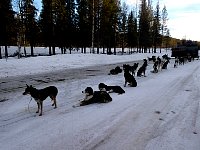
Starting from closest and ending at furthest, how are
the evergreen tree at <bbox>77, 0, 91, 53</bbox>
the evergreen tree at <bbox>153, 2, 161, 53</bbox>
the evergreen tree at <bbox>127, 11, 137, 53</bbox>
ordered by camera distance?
the evergreen tree at <bbox>77, 0, 91, 53</bbox>
the evergreen tree at <bbox>127, 11, 137, 53</bbox>
the evergreen tree at <bbox>153, 2, 161, 53</bbox>

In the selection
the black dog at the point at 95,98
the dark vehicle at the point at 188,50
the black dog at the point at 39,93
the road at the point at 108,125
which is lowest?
the road at the point at 108,125

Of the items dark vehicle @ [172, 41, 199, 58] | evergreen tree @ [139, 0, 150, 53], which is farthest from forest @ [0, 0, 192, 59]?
dark vehicle @ [172, 41, 199, 58]

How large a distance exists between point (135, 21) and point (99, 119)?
230ft

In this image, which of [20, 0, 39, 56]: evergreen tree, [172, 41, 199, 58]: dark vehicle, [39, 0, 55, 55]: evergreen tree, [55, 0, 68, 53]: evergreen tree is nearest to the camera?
[172, 41, 199, 58]: dark vehicle

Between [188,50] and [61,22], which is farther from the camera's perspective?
[61,22]

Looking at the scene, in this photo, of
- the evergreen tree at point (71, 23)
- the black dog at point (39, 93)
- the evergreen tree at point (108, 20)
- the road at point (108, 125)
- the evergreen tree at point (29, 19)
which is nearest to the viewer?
the road at point (108, 125)

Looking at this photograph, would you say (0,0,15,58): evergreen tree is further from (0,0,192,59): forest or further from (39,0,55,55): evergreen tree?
(39,0,55,55): evergreen tree

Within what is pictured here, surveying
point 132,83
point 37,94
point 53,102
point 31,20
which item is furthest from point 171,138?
point 31,20

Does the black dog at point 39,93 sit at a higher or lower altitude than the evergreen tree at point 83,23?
lower

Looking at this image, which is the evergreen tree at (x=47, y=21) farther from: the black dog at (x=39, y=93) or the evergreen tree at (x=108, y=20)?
the black dog at (x=39, y=93)

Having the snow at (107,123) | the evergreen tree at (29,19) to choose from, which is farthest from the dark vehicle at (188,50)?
the snow at (107,123)

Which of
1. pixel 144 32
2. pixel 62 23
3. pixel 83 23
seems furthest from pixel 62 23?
pixel 144 32

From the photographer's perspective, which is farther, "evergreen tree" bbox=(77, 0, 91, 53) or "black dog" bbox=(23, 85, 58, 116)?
"evergreen tree" bbox=(77, 0, 91, 53)

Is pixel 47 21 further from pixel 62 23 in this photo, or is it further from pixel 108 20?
pixel 108 20
